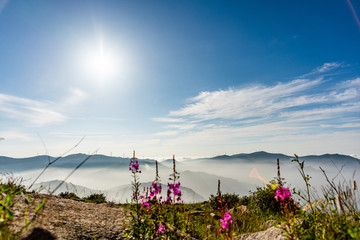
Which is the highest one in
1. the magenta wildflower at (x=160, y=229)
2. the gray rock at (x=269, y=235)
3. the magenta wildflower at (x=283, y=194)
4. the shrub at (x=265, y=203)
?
the magenta wildflower at (x=283, y=194)

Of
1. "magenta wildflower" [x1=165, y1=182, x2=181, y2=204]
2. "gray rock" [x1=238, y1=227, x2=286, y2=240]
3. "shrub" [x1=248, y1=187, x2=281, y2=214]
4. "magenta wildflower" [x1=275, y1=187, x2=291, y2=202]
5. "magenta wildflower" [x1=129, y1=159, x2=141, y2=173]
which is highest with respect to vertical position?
"magenta wildflower" [x1=129, y1=159, x2=141, y2=173]

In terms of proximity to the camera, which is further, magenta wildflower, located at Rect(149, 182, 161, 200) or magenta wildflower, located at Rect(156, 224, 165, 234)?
magenta wildflower, located at Rect(149, 182, 161, 200)

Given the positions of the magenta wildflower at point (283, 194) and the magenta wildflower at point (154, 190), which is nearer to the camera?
the magenta wildflower at point (283, 194)

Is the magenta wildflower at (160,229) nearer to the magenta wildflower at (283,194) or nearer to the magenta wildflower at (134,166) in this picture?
the magenta wildflower at (134,166)

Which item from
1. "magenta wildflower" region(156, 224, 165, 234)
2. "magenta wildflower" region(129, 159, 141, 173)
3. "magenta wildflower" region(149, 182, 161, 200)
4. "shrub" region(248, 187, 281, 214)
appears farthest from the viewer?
"shrub" region(248, 187, 281, 214)

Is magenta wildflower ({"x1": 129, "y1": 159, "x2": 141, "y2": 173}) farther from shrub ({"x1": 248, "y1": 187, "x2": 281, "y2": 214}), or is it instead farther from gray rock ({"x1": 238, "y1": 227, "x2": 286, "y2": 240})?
shrub ({"x1": 248, "y1": 187, "x2": 281, "y2": 214})

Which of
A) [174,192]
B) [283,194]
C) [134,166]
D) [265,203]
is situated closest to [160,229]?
[174,192]

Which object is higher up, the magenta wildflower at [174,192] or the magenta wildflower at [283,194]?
the magenta wildflower at [283,194]

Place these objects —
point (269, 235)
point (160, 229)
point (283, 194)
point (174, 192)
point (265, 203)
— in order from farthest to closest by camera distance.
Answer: point (265, 203) < point (174, 192) < point (269, 235) < point (160, 229) < point (283, 194)

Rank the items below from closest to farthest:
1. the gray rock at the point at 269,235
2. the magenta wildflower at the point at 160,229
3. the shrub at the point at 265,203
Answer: the magenta wildflower at the point at 160,229 → the gray rock at the point at 269,235 → the shrub at the point at 265,203

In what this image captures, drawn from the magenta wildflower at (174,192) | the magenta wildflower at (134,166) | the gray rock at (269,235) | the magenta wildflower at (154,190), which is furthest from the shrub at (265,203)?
the magenta wildflower at (134,166)

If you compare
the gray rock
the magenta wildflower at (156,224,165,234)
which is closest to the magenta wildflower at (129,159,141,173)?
the magenta wildflower at (156,224,165,234)

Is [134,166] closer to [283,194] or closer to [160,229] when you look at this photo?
[160,229]

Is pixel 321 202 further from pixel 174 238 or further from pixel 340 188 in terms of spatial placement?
pixel 174 238
